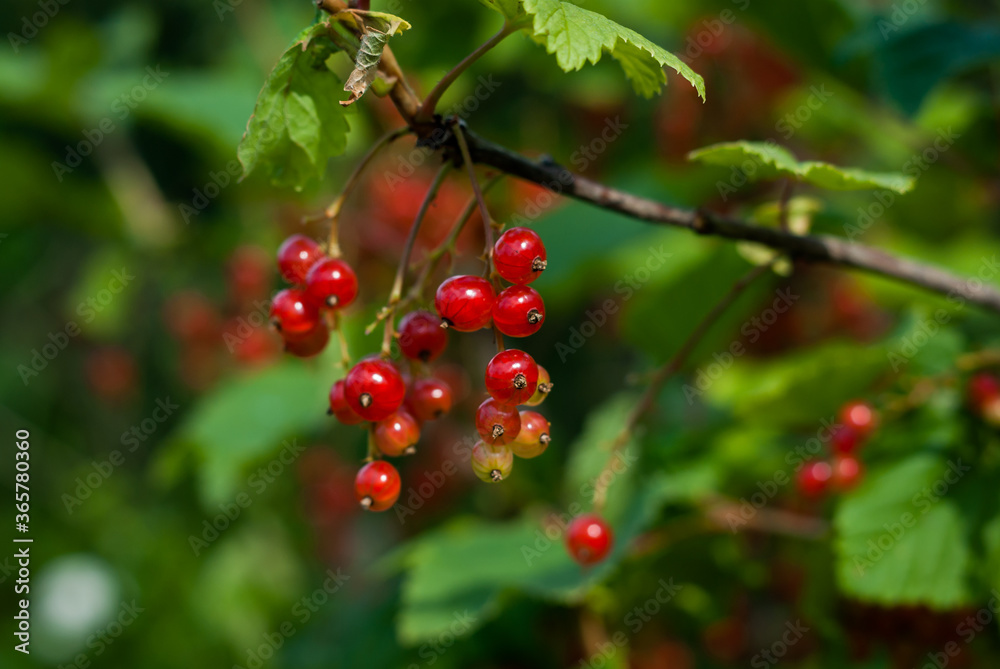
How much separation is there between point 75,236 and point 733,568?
4163mm

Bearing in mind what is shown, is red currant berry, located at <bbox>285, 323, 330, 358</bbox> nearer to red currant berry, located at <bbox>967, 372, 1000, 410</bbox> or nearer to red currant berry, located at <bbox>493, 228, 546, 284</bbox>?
red currant berry, located at <bbox>493, 228, 546, 284</bbox>

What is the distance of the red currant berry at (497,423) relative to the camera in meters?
0.87

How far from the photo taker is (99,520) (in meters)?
4.64

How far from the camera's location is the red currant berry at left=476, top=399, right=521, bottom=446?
0.87 m

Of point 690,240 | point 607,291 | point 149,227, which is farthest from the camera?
point 149,227

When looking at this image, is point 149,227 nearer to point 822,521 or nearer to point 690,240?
point 690,240

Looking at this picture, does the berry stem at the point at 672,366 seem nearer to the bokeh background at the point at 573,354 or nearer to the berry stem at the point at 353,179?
the bokeh background at the point at 573,354

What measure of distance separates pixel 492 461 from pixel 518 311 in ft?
0.57

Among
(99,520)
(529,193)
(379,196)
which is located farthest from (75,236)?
(529,193)
